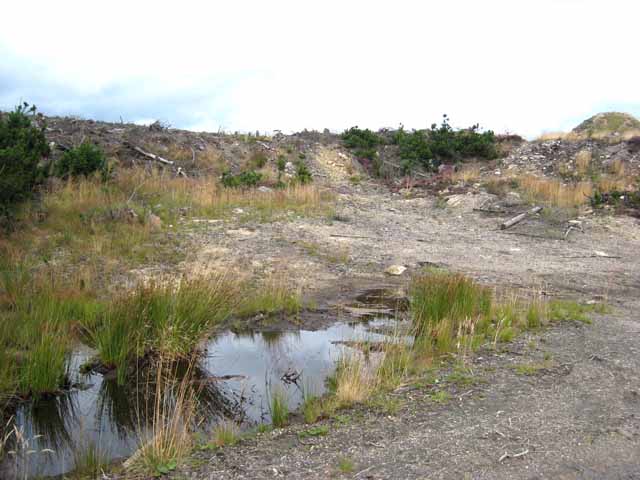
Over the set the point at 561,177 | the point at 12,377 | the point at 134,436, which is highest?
the point at 561,177

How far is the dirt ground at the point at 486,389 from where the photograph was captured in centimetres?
373

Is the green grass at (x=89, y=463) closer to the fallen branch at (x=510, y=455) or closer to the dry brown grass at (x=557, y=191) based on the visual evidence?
the fallen branch at (x=510, y=455)

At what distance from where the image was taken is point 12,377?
4.82 m

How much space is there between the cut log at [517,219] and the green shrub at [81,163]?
31.1ft

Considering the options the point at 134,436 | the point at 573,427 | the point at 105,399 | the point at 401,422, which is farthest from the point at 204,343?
the point at 573,427

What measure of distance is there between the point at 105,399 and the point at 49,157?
10.6 m

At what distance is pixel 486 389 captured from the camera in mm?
4957

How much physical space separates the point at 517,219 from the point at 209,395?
1099 cm

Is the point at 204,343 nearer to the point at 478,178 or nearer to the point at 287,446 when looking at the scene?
the point at 287,446

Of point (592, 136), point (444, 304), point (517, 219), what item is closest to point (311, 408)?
point (444, 304)

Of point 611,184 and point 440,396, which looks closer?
point 440,396

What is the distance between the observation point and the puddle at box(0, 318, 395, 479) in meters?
4.24

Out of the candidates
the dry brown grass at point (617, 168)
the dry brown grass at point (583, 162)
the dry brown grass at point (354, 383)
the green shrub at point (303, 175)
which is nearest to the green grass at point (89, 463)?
the dry brown grass at point (354, 383)

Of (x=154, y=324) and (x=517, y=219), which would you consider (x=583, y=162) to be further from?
(x=154, y=324)
